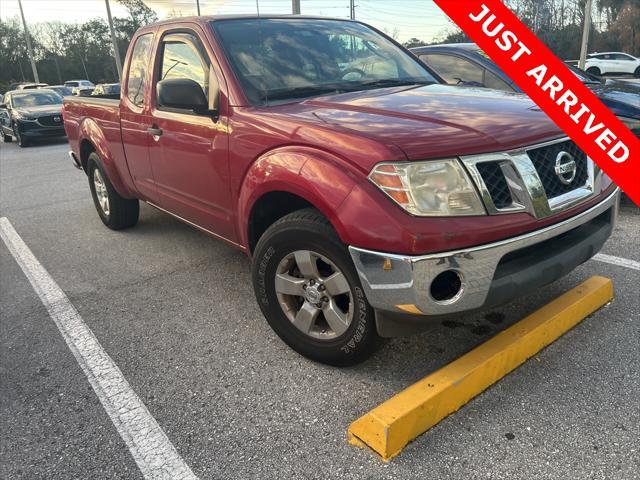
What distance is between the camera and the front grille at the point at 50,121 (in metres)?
14.9

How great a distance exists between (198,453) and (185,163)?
75.4 inches

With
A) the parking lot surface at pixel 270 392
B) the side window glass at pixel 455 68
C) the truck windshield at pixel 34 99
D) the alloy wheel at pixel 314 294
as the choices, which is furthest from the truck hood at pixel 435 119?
the truck windshield at pixel 34 99

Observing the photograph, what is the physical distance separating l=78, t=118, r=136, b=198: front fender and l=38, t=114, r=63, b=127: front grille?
37.6ft

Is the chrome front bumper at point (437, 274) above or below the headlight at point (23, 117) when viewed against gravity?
above

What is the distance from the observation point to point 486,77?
5441 millimetres

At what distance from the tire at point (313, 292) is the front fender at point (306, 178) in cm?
12

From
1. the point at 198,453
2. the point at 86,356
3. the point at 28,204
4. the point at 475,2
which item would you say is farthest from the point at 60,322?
the point at 28,204

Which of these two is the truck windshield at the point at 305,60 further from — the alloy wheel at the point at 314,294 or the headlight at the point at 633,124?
the headlight at the point at 633,124

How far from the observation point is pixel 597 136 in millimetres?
2609

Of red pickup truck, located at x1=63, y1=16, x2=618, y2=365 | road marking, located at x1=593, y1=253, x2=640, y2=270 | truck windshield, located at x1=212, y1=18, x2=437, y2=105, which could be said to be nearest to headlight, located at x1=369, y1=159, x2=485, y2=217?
red pickup truck, located at x1=63, y1=16, x2=618, y2=365

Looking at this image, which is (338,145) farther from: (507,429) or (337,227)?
(507,429)

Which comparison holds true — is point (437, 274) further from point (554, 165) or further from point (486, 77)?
point (486, 77)

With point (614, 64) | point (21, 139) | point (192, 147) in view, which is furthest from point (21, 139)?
point (614, 64)

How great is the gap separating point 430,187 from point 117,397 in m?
1.80
